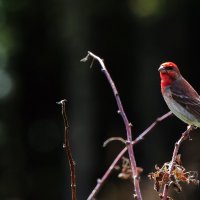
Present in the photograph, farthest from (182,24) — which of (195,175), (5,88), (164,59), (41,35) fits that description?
(195,175)

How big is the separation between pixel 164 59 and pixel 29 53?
4.28m

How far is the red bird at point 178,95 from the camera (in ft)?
20.9

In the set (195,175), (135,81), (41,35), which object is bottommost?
(135,81)

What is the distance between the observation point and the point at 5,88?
77.7 ft

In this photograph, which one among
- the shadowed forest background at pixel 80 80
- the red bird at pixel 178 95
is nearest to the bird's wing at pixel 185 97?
the red bird at pixel 178 95

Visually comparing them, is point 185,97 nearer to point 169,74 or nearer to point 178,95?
point 178,95

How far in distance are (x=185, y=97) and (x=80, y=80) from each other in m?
17.2

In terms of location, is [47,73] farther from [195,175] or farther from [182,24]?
A: [195,175]

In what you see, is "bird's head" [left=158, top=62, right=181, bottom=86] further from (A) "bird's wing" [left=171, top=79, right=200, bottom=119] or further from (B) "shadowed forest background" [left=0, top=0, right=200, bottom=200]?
(B) "shadowed forest background" [left=0, top=0, right=200, bottom=200]

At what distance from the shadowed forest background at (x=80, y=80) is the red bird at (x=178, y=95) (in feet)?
49.5

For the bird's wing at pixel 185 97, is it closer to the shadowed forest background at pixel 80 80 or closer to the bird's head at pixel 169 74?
the bird's head at pixel 169 74

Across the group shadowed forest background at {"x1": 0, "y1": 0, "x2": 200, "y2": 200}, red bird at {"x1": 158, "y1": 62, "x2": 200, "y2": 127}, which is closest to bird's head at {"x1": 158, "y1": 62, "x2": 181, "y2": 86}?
red bird at {"x1": 158, "y1": 62, "x2": 200, "y2": 127}

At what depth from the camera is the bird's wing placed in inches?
258

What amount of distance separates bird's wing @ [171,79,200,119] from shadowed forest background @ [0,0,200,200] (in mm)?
15078
